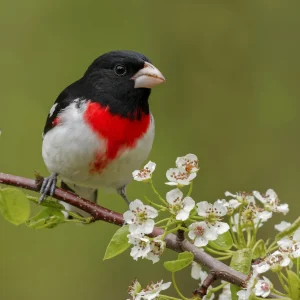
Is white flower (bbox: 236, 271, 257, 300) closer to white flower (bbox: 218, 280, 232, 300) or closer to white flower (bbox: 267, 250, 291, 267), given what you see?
white flower (bbox: 267, 250, 291, 267)

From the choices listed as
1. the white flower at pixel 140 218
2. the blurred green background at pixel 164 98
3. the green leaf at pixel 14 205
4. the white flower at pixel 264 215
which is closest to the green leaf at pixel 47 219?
the green leaf at pixel 14 205

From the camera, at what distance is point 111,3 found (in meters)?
7.11

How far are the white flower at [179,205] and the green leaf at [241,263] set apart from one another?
24 cm

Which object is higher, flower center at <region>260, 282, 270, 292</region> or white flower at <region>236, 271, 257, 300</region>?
flower center at <region>260, 282, 270, 292</region>

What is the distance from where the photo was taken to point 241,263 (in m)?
2.30

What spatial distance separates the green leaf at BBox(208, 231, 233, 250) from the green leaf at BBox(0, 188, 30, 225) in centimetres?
63

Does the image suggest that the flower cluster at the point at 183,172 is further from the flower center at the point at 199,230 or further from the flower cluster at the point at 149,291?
the flower cluster at the point at 149,291

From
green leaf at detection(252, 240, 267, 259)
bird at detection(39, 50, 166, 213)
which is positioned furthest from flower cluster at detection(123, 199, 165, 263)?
bird at detection(39, 50, 166, 213)

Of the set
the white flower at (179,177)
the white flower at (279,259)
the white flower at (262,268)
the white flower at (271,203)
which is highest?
the white flower at (179,177)

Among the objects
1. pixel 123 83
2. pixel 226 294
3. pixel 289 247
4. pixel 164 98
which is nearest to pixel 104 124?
pixel 123 83

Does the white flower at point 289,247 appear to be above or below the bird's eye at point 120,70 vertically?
below

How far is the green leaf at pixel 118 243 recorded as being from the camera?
2.28 m

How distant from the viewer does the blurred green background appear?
626cm

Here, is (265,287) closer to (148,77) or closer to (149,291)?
(149,291)
